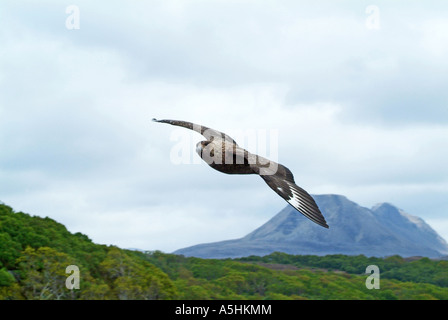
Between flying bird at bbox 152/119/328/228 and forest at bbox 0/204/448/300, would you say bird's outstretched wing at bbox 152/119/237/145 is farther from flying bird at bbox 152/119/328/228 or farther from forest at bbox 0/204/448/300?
forest at bbox 0/204/448/300

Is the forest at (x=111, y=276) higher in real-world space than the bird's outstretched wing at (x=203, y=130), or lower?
lower

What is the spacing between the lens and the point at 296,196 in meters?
12.7

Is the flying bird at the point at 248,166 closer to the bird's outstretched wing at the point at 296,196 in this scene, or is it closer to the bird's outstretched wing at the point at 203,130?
the bird's outstretched wing at the point at 296,196

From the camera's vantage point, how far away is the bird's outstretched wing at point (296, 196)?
461 inches

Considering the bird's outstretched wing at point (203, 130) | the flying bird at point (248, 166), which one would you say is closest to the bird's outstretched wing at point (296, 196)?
the flying bird at point (248, 166)

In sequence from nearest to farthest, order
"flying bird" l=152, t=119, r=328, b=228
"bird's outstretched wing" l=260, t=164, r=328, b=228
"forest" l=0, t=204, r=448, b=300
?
"bird's outstretched wing" l=260, t=164, r=328, b=228
"flying bird" l=152, t=119, r=328, b=228
"forest" l=0, t=204, r=448, b=300

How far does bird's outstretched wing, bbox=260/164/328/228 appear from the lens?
1170cm

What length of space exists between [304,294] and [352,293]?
42.4 ft

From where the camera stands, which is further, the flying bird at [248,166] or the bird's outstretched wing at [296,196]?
the flying bird at [248,166]

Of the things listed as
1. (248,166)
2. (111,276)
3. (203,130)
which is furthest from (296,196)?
(111,276)

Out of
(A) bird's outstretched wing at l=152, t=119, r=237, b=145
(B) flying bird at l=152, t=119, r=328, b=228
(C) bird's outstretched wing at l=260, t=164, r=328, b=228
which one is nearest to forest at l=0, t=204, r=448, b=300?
(A) bird's outstretched wing at l=152, t=119, r=237, b=145

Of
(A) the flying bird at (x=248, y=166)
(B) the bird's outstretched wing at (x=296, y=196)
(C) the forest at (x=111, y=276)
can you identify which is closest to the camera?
(B) the bird's outstretched wing at (x=296, y=196)

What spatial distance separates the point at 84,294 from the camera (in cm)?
9312
